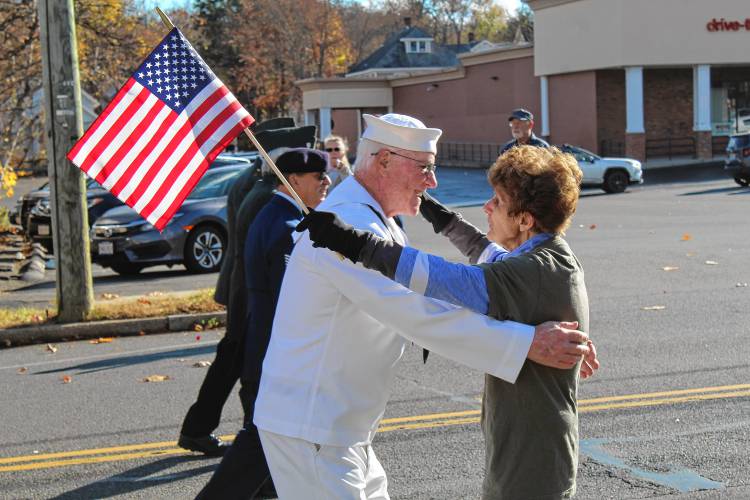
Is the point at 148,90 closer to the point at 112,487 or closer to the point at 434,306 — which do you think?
the point at 434,306

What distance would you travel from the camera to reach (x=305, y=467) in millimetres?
3545

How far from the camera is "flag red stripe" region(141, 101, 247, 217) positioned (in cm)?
475

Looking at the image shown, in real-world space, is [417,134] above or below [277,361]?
above

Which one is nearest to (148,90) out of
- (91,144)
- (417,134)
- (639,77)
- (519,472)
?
(91,144)

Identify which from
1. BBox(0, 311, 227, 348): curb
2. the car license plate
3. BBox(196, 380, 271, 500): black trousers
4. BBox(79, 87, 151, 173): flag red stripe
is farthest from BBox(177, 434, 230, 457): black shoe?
the car license plate

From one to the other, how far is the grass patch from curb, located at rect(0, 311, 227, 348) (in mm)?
178

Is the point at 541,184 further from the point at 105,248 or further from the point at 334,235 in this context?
the point at 105,248

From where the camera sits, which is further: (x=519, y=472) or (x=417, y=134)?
(x=417, y=134)

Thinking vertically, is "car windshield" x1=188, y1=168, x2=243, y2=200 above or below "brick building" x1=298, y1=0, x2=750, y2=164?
below

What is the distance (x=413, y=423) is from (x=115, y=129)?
3409mm

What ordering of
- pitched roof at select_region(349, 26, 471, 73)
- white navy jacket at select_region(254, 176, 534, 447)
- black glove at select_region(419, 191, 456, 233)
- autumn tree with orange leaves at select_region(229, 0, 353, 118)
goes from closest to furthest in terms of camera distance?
1. white navy jacket at select_region(254, 176, 534, 447)
2. black glove at select_region(419, 191, 456, 233)
3. autumn tree with orange leaves at select_region(229, 0, 353, 118)
4. pitched roof at select_region(349, 26, 471, 73)

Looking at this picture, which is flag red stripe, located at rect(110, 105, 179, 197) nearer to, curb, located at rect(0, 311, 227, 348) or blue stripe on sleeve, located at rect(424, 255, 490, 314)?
blue stripe on sleeve, located at rect(424, 255, 490, 314)

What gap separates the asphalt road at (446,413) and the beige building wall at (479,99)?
1529 inches

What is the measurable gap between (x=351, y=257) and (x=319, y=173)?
114 inches
